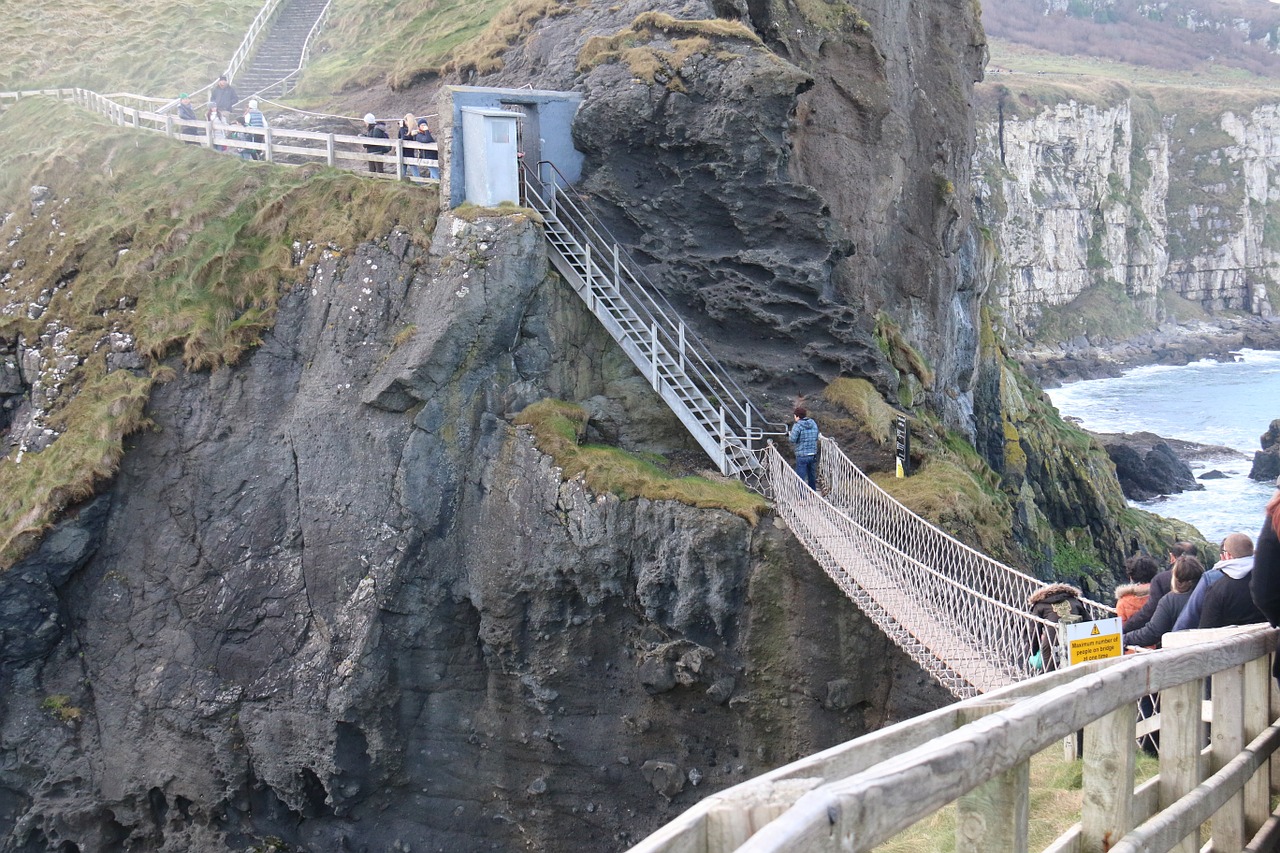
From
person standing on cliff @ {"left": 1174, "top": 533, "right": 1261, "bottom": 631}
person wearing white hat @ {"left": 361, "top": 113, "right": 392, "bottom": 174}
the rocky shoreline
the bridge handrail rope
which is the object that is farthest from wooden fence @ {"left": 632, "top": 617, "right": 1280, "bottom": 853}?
the rocky shoreline

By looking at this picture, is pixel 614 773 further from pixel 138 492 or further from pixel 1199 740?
pixel 1199 740

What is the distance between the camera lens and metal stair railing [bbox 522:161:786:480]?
16.4 metres

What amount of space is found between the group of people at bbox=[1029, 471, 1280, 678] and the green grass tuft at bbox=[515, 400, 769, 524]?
5.11m

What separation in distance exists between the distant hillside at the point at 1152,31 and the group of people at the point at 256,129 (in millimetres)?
125299

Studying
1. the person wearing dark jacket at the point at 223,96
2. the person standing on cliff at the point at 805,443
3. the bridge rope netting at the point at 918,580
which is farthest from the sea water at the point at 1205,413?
the person wearing dark jacket at the point at 223,96

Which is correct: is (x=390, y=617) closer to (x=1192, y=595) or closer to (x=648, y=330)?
(x=648, y=330)

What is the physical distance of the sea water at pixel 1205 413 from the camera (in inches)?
1799

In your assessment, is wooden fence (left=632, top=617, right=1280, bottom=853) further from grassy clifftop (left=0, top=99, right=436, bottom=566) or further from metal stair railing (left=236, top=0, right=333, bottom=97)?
metal stair railing (left=236, top=0, right=333, bottom=97)

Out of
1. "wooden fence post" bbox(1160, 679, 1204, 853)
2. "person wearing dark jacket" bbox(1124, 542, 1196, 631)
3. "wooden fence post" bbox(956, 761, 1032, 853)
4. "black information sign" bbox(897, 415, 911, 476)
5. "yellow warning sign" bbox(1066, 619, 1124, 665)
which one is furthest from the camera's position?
"black information sign" bbox(897, 415, 911, 476)

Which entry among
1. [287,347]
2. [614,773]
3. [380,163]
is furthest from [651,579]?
[380,163]

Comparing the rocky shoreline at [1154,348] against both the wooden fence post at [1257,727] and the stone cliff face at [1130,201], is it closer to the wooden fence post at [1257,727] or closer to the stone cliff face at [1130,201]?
the stone cliff face at [1130,201]

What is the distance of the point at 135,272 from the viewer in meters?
18.9

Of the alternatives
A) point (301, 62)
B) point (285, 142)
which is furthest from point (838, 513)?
point (301, 62)

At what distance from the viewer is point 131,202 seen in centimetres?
2038
